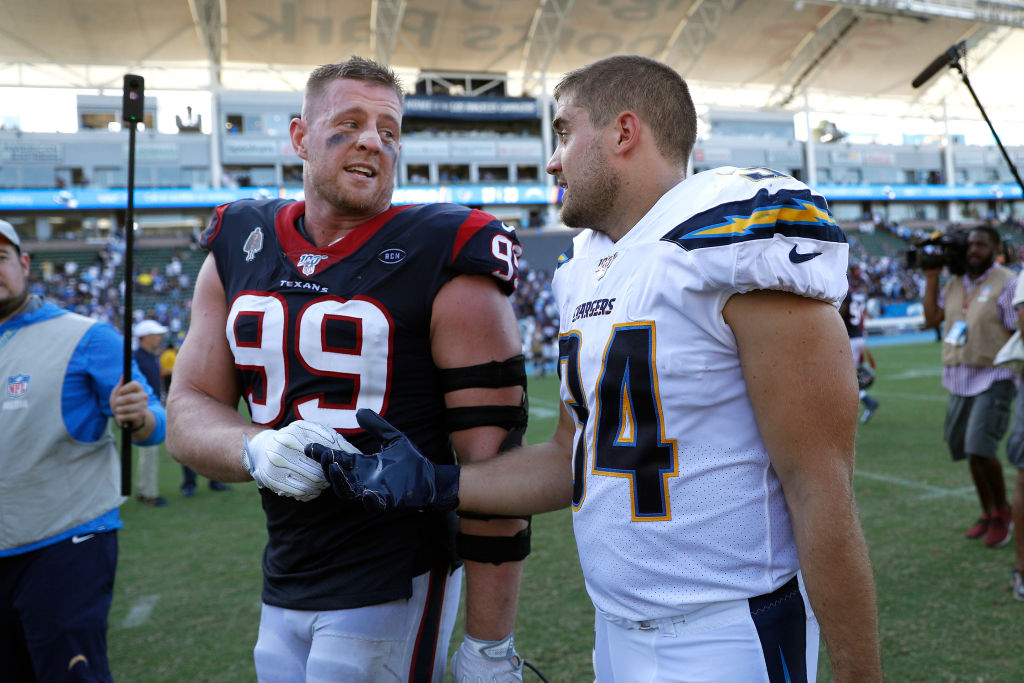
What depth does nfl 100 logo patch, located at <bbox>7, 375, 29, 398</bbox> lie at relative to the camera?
273 centimetres

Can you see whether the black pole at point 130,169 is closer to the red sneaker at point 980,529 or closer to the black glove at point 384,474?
the black glove at point 384,474

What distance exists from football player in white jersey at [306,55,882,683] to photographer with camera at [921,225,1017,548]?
13.9 feet

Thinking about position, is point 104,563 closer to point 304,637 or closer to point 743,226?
point 304,637

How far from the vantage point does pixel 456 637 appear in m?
3.91

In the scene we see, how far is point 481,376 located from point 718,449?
666 millimetres

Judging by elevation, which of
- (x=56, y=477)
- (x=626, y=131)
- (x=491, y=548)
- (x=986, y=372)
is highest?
(x=626, y=131)

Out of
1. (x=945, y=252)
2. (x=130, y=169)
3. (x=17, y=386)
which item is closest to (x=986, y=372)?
(x=945, y=252)

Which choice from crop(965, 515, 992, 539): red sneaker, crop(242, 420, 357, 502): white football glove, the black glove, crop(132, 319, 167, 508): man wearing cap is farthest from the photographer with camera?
crop(132, 319, 167, 508): man wearing cap

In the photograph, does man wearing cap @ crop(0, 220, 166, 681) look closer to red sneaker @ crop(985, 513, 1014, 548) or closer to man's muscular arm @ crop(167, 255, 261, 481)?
man's muscular arm @ crop(167, 255, 261, 481)

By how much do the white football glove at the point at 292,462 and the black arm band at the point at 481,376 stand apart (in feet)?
1.19

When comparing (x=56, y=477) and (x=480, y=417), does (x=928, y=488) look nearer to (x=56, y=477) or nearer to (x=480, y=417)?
(x=480, y=417)

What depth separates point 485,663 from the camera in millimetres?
1810

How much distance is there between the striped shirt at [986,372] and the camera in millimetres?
4969

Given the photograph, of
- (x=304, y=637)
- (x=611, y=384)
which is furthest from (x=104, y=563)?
(x=611, y=384)
